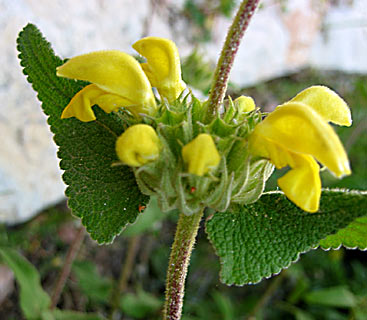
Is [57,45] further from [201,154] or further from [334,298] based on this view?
[334,298]

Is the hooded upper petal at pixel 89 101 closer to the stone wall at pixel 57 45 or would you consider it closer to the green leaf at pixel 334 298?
the stone wall at pixel 57 45

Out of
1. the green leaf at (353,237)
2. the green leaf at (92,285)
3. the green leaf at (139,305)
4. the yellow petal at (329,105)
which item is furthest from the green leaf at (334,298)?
the yellow petal at (329,105)

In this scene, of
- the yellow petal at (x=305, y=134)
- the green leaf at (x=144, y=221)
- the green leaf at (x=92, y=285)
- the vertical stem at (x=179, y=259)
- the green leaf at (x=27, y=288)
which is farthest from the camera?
the green leaf at (x=92, y=285)

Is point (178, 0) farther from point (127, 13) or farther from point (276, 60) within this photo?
point (276, 60)

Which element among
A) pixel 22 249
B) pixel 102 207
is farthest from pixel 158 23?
pixel 102 207

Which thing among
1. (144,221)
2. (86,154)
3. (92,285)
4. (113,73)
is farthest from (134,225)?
(113,73)

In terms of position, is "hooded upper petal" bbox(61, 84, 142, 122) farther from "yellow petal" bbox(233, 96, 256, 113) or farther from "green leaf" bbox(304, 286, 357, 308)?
"green leaf" bbox(304, 286, 357, 308)

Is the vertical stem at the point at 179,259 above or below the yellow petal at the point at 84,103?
below
